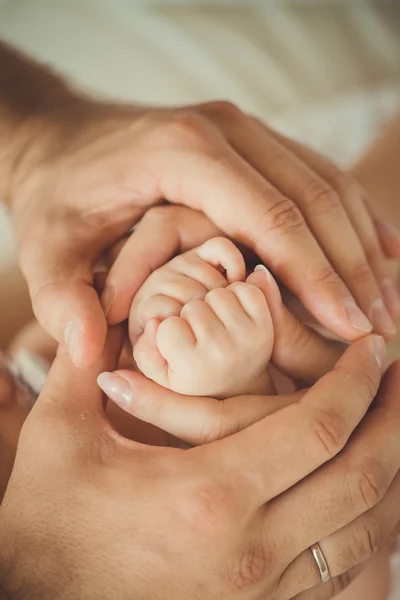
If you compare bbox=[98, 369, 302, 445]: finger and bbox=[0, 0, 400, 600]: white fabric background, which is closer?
bbox=[98, 369, 302, 445]: finger

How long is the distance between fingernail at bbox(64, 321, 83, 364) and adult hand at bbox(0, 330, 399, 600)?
0.03 metres

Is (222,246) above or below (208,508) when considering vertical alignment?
above

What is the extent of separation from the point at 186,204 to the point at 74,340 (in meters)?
0.28

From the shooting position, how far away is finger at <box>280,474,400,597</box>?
633 millimetres

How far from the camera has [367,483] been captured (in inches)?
24.5

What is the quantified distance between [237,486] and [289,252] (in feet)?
1.00

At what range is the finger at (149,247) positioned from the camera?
74cm

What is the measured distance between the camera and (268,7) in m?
1.62

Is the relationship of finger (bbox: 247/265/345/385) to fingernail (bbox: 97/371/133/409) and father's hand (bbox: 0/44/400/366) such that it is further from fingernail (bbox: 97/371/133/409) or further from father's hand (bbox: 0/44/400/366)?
fingernail (bbox: 97/371/133/409)

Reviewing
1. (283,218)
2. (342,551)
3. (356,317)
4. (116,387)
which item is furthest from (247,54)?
(342,551)

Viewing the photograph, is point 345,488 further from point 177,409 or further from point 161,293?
point 161,293

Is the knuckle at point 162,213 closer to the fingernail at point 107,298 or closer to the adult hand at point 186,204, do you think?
the adult hand at point 186,204

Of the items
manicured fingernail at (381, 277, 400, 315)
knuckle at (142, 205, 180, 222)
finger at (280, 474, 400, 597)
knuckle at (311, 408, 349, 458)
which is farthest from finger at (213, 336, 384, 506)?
knuckle at (142, 205, 180, 222)

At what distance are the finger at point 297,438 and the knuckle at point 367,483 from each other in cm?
4
